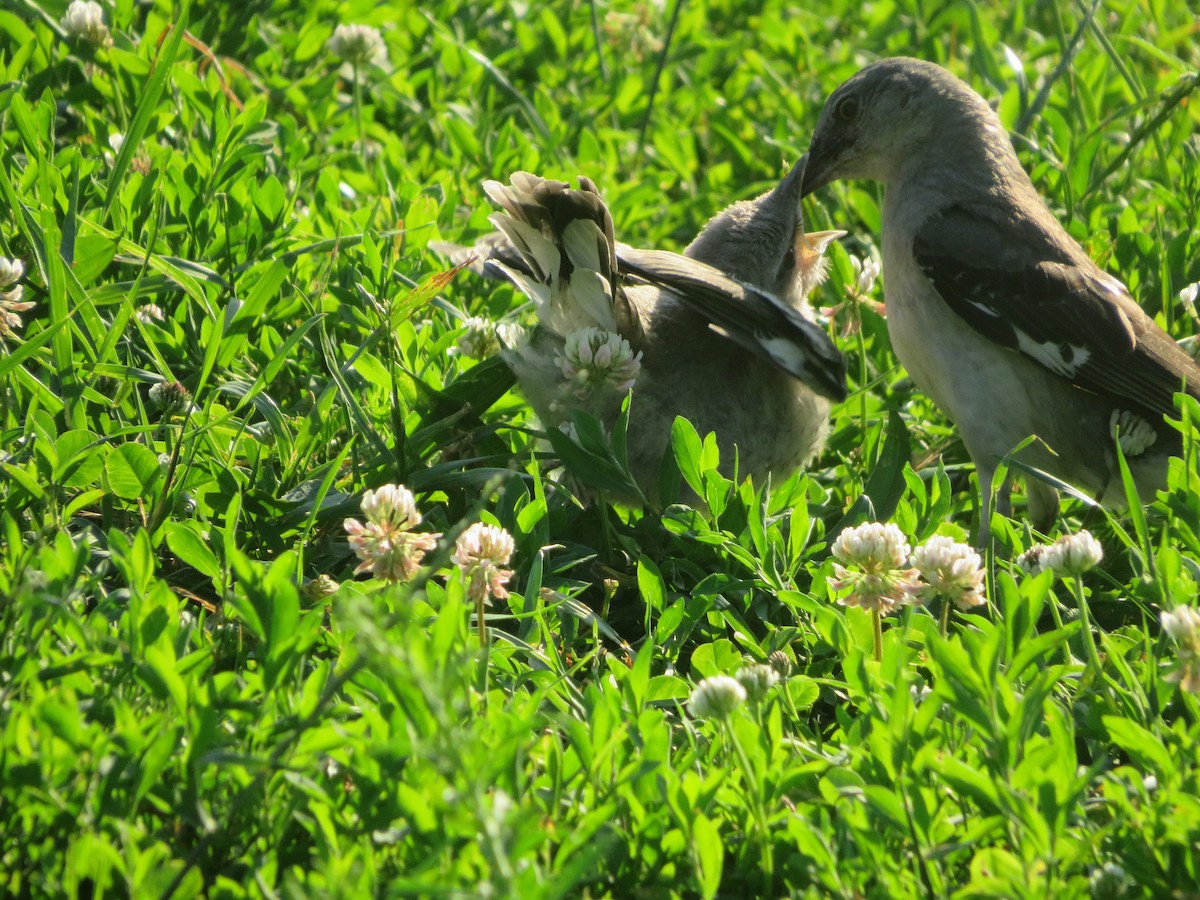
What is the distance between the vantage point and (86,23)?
4801 mm

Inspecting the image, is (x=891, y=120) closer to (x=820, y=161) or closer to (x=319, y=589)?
(x=820, y=161)

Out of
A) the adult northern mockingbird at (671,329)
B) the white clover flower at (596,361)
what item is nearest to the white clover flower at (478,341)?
the adult northern mockingbird at (671,329)

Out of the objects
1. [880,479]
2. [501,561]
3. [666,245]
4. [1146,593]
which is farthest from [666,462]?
[666,245]

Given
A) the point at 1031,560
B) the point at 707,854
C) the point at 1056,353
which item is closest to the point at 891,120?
the point at 1056,353

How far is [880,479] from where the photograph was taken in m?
4.02

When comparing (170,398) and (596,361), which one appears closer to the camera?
(170,398)

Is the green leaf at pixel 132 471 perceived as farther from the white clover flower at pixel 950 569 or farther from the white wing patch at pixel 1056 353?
the white wing patch at pixel 1056 353

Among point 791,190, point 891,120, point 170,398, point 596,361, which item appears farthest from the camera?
point 891,120

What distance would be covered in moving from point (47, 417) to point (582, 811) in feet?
5.91

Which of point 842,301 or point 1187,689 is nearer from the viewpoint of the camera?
point 1187,689

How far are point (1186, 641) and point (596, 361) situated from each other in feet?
5.18

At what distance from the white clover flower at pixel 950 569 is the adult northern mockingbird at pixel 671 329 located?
1083 mm

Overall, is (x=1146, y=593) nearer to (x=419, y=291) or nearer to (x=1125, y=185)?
(x=419, y=291)

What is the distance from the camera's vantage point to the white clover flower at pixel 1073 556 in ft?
8.96
